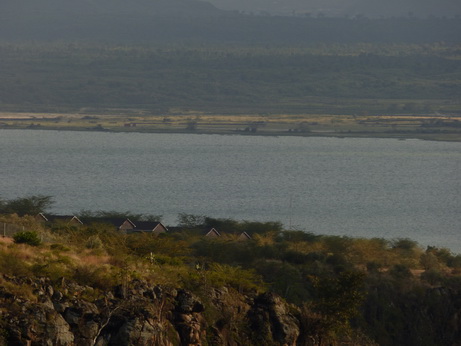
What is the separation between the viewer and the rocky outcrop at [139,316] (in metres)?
24.7

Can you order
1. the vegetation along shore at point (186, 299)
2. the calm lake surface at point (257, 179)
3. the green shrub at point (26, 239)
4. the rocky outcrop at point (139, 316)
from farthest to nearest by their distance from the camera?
the calm lake surface at point (257, 179) < the green shrub at point (26, 239) < the vegetation along shore at point (186, 299) < the rocky outcrop at point (139, 316)

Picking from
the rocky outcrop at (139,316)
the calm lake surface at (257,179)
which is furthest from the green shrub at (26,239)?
the calm lake surface at (257,179)

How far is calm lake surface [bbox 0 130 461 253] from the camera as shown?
3634 inches

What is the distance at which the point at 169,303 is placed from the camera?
28109mm

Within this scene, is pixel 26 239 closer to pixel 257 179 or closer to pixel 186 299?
pixel 186 299

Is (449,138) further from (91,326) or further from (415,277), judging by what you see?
(91,326)

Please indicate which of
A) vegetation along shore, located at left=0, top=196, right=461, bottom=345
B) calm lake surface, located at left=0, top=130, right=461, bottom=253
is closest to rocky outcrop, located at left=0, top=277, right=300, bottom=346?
vegetation along shore, located at left=0, top=196, right=461, bottom=345

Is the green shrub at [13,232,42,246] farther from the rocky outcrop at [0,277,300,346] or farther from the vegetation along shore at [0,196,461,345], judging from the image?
the rocky outcrop at [0,277,300,346]

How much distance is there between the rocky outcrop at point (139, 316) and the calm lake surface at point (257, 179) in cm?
4730

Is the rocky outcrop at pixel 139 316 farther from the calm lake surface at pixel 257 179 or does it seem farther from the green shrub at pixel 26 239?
the calm lake surface at pixel 257 179

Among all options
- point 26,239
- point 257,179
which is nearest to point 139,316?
point 26,239

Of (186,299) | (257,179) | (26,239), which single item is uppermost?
(26,239)

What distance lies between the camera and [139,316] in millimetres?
26562

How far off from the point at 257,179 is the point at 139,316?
4053 inches
